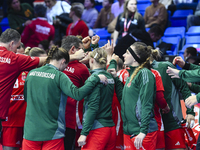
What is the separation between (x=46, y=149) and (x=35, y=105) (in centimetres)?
49

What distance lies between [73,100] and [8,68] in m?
0.90

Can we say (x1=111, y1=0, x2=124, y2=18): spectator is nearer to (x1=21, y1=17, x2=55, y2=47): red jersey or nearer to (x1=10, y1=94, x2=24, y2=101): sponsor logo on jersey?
(x1=21, y1=17, x2=55, y2=47): red jersey

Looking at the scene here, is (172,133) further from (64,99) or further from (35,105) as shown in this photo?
(35,105)

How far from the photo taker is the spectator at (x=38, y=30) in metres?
A: 7.59

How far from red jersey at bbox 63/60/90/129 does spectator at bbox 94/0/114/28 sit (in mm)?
5875

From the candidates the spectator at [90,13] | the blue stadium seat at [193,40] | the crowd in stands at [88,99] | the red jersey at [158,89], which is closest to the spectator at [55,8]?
the spectator at [90,13]

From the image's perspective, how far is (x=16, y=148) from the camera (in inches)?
157

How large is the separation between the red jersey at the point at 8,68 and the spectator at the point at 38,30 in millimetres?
4144

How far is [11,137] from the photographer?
3.92 meters

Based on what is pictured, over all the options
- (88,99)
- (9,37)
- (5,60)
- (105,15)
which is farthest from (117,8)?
(88,99)

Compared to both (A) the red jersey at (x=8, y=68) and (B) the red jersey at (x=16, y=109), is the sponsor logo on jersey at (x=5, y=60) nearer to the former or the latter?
(A) the red jersey at (x=8, y=68)

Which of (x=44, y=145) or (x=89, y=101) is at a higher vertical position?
(x=89, y=101)

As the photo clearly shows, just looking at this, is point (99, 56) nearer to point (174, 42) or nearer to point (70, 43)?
point (70, 43)

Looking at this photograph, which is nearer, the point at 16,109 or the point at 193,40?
the point at 16,109
